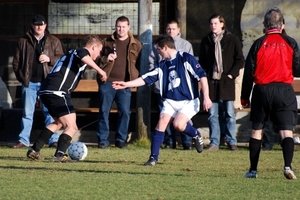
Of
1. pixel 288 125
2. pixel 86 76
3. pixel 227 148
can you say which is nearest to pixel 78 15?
pixel 86 76

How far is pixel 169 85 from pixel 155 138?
777 millimetres

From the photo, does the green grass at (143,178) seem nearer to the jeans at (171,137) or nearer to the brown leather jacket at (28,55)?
the jeans at (171,137)

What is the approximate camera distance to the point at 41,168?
10250 mm

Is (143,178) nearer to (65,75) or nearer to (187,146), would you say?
(65,75)

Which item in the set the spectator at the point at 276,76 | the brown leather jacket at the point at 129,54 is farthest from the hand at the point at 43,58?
the spectator at the point at 276,76

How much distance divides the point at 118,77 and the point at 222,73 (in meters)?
1.73

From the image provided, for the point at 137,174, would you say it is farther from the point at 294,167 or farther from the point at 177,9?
the point at 177,9

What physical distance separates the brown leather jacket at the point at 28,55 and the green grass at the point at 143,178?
193 centimetres

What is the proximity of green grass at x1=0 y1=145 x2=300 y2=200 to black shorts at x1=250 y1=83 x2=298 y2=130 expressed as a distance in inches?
25.7

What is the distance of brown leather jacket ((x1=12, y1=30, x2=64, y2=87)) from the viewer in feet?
46.2

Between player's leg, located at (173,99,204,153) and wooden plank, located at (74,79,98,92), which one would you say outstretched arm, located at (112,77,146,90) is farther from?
wooden plank, located at (74,79,98,92)

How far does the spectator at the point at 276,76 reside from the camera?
30.0 ft

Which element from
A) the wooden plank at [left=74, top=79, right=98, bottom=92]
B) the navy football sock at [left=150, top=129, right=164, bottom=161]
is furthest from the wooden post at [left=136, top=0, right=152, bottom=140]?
the navy football sock at [left=150, top=129, right=164, bottom=161]

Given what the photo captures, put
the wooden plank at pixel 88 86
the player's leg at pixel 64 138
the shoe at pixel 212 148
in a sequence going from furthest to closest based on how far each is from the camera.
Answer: the wooden plank at pixel 88 86, the shoe at pixel 212 148, the player's leg at pixel 64 138
